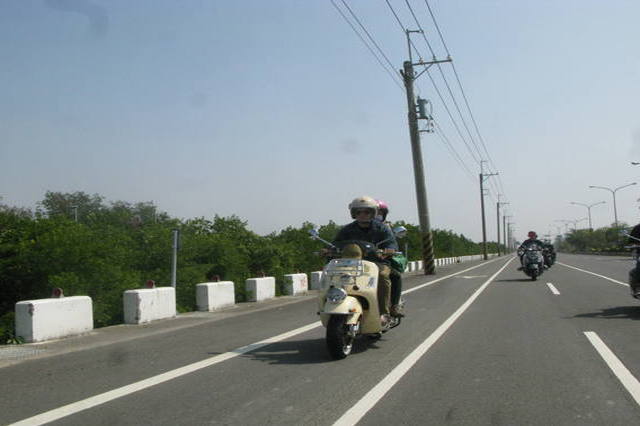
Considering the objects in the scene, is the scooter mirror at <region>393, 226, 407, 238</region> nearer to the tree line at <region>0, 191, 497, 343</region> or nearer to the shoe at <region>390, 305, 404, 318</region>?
the shoe at <region>390, 305, 404, 318</region>

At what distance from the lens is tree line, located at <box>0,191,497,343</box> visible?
1226 centimetres

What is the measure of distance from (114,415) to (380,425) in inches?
80.9

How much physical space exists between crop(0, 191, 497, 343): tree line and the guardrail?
1231 mm

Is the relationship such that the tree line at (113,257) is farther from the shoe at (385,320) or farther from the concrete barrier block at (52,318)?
the shoe at (385,320)

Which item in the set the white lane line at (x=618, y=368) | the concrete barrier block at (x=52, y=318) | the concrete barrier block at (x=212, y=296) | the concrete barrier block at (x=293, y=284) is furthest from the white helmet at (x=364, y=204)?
the concrete barrier block at (x=293, y=284)

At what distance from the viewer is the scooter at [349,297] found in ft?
22.1

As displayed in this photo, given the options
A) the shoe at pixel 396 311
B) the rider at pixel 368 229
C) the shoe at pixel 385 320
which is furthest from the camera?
the shoe at pixel 396 311

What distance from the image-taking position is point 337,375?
19.8 feet

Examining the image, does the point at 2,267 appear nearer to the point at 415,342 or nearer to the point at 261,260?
the point at 415,342

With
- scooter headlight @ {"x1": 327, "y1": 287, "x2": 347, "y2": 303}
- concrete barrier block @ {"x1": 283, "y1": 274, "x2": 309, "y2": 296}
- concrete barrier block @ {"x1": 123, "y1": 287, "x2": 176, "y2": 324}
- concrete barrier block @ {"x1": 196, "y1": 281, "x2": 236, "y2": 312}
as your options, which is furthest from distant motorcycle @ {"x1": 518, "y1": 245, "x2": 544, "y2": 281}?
scooter headlight @ {"x1": 327, "y1": 287, "x2": 347, "y2": 303}

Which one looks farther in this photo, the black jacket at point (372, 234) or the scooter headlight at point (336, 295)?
the black jacket at point (372, 234)

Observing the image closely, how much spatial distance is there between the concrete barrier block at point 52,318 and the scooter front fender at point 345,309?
4449 millimetres

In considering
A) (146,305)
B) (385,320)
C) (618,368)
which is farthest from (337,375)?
(146,305)

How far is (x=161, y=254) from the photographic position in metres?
17.2
